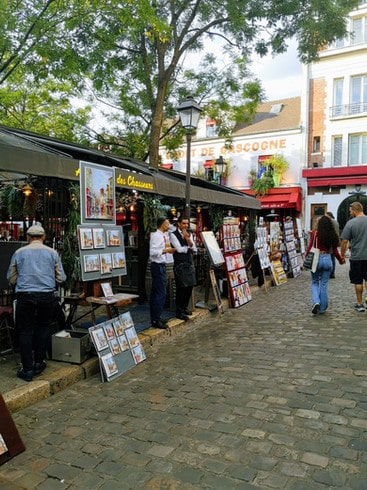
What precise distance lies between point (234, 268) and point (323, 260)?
2099mm

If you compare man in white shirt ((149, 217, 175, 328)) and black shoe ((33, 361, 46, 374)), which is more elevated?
man in white shirt ((149, 217, 175, 328))

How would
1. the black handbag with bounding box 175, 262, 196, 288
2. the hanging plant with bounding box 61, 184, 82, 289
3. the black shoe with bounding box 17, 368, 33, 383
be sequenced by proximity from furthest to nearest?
the black handbag with bounding box 175, 262, 196, 288
the hanging plant with bounding box 61, 184, 82, 289
the black shoe with bounding box 17, 368, 33, 383

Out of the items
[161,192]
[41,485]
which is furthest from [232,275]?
[41,485]

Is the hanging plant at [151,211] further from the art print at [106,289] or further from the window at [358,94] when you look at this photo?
the window at [358,94]

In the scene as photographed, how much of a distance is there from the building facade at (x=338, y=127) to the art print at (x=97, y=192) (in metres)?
18.9

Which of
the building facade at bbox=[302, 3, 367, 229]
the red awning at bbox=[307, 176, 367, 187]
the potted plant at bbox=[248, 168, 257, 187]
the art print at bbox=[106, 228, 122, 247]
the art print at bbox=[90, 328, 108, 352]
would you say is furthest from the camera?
the potted plant at bbox=[248, 168, 257, 187]

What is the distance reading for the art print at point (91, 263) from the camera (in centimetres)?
458

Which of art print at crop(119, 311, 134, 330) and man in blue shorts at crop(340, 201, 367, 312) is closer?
art print at crop(119, 311, 134, 330)

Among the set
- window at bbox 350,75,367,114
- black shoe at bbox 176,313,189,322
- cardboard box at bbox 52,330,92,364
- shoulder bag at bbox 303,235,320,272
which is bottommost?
black shoe at bbox 176,313,189,322

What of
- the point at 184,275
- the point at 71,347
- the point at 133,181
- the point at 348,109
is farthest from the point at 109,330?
the point at 348,109

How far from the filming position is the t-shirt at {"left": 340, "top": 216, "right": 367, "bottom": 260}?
671 centimetres

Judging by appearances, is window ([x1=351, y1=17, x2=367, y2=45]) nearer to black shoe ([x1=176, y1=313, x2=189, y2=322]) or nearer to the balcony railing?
the balcony railing

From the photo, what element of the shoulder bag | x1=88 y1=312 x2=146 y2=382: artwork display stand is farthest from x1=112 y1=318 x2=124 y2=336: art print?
the shoulder bag

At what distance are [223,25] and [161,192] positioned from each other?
723 cm
